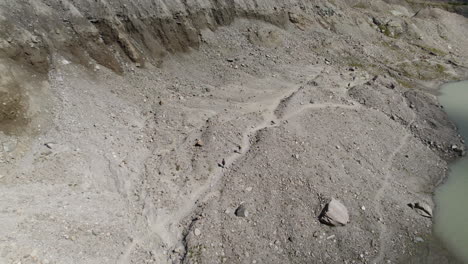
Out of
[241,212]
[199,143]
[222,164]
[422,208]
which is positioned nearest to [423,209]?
[422,208]

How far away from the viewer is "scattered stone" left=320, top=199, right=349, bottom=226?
18.7 m

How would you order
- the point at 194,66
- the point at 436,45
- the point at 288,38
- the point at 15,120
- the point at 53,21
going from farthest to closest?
the point at 436,45, the point at 288,38, the point at 194,66, the point at 53,21, the point at 15,120

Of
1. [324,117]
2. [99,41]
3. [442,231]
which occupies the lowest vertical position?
[442,231]

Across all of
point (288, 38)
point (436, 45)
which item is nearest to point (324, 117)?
point (288, 38)

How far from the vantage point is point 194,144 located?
23.1 metres

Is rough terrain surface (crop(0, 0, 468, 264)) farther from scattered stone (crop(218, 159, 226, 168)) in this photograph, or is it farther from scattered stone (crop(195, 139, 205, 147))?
scattered stone (crop(195, 139, 205, 147))

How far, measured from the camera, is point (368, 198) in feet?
68.4

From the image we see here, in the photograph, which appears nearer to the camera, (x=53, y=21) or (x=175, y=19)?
(x=53, y=21)

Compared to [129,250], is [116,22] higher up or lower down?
higher up

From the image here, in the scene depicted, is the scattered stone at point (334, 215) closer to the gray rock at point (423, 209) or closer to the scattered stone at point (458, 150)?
the gray rock at point (423, 209)

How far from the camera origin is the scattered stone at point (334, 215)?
1870 centimetres

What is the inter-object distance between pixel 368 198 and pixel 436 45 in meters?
42.6

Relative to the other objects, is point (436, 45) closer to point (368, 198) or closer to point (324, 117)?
point (324, 117)

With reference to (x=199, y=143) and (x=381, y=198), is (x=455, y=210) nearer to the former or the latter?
(x=381, y=198)
